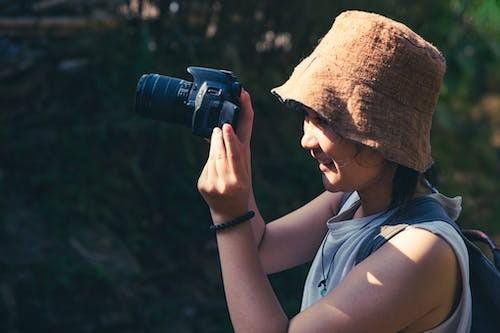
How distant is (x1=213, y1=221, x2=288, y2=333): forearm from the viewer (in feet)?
6.56

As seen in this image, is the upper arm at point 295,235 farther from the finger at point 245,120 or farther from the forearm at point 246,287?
the forearm at point 246,287

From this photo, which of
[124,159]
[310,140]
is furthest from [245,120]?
[124,159]

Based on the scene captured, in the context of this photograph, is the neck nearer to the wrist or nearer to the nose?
the nose

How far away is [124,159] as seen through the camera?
4918 mm

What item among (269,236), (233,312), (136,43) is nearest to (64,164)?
(136,43)

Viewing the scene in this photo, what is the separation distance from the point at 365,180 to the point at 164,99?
1.85 feet

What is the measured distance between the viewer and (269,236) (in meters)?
2.48

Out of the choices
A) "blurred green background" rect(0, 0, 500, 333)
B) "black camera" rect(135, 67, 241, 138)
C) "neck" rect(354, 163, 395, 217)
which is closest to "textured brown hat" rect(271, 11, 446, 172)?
"neck" rect(354, 163, 395, 217)

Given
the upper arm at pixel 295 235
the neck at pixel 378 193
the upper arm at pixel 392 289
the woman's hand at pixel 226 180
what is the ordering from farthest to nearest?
1. the upper arm at pixel 295 235
2. the neck at pixel 378 193
3. the woman's hand at pixel 226 180
4. the upper arm at pixel 392 289

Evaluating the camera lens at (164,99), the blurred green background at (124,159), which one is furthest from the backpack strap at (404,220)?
the blurred green background at (124,159)

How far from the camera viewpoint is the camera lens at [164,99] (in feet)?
7.57

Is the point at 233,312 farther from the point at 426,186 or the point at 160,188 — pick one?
the point at 160,188

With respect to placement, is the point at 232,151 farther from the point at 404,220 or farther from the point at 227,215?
the point at 404,220

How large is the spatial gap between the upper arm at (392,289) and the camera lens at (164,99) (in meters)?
0.63
